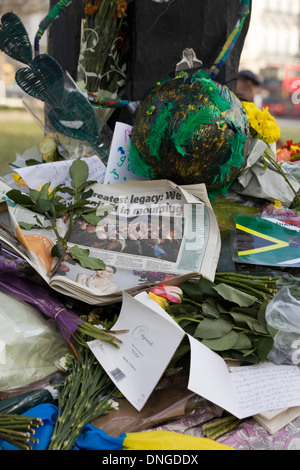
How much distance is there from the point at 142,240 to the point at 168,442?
634 mm

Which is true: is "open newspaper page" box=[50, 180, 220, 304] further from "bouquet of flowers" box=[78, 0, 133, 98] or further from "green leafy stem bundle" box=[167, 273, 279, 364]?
"bouquet of flowers" box=[78, 0, 133, 98]

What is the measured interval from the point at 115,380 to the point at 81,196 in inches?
26.0

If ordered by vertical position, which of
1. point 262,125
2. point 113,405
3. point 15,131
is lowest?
point 15,131

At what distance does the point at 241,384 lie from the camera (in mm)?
1055

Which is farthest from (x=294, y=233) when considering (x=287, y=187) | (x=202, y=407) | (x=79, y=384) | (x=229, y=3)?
(x=229, y=3)

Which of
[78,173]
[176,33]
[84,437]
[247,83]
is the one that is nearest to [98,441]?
[84,437]

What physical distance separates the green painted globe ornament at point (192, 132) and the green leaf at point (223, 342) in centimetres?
57

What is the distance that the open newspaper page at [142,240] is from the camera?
128cm

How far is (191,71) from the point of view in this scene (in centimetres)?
157

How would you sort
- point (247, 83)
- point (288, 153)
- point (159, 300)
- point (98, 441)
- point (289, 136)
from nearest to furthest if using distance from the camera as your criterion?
point (98, 441) → point (159, 300) → point (288, 153) → point (247, 83) → point (289, 136)

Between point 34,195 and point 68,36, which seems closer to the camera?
point 34,195

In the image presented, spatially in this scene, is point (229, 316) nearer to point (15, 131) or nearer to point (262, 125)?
point (262, 125)

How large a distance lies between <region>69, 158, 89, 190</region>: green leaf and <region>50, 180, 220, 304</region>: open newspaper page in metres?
0.05
